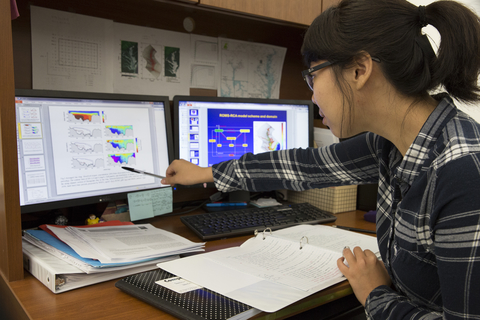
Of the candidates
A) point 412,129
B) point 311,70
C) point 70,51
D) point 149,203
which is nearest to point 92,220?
point 149,203

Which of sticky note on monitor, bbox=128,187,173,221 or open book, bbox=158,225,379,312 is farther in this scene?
sticky note on monitor, bbox=128,187,173,221

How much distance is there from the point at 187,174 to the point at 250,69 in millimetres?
655

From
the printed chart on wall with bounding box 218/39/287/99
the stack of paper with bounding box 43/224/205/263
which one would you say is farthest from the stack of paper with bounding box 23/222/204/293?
the printed chart on wall with bounding box 218/39/287/99

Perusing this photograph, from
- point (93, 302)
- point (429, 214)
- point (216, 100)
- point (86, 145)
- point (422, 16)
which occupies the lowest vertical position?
point (93, 302)

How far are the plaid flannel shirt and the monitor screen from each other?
0.45 metres

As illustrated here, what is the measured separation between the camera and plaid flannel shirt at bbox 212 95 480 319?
20.7 inches

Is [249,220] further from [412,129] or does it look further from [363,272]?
[412,129]

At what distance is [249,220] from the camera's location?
1.09 metres

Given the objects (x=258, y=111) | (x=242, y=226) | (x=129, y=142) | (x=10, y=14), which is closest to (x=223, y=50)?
(x=258, y=111)

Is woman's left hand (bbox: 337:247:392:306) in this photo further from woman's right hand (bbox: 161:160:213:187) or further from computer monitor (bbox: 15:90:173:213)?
computer monitor (bbox: 15:90:173:213)

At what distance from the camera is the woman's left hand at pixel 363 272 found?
0.72 metres

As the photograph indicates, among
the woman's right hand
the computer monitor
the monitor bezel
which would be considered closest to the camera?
the computer monitor

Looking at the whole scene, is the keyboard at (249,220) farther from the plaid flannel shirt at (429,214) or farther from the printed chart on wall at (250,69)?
the printed chart on wall at (250,69)

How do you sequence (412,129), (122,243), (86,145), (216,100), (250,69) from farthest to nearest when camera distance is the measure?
(250,69) < (216,100) < (86,145) < (122,243) < (412,129)
